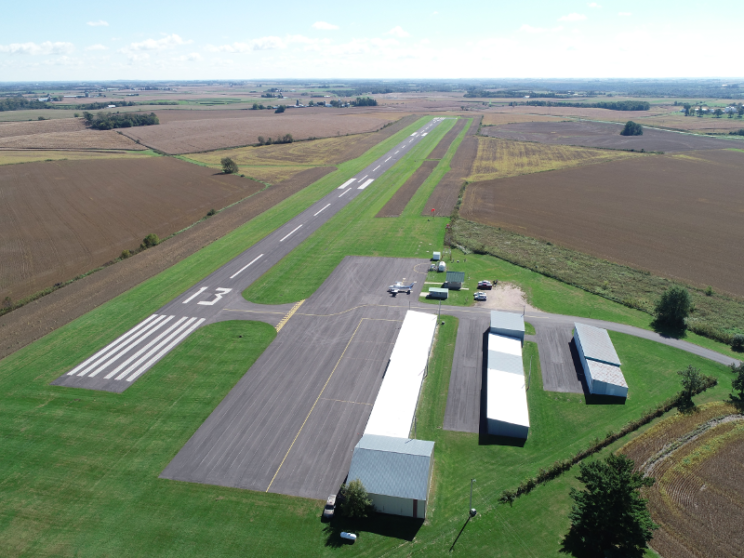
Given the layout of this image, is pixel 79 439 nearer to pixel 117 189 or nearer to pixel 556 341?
pixel 556 341

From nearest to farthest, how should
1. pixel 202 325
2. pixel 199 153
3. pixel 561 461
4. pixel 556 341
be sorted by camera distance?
pixel 561 461, pixel 556 341, pixel 202 325, pixel 199 153

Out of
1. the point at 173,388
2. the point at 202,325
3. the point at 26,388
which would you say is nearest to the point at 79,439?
the point at 173,388

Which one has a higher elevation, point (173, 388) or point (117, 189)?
point (117, 189)

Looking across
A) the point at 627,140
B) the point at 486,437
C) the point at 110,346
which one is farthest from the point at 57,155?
the point at 627,140

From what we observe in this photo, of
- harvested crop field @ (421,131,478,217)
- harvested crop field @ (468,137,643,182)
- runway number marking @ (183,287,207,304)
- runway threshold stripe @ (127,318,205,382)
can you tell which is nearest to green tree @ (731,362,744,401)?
harvested crop field @ (421,131,478,217)

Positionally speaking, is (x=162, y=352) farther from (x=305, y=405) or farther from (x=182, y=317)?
(x=305, y=405)

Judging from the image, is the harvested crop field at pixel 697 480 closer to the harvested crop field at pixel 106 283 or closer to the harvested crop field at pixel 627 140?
the harvested crop field at pixel 106 283
